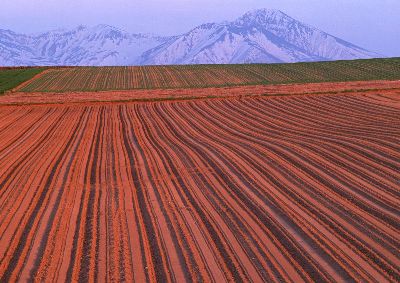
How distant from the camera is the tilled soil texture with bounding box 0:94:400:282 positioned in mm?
8328

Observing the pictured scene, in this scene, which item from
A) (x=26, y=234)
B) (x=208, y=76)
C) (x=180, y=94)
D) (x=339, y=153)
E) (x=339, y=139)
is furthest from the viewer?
(x=208, y=76)

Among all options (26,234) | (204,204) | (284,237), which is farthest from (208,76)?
(284,237)

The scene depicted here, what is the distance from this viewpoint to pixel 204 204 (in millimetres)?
11516

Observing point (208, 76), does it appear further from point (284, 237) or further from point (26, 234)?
point (284, 237)

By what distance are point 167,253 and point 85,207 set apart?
3487mm

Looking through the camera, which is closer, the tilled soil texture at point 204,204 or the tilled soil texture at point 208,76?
the tilled soil texture at point 204,204

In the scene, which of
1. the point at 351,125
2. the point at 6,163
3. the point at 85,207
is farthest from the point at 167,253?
the point at 351,125

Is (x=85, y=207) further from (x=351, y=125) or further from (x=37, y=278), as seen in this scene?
(x=351, y=125)

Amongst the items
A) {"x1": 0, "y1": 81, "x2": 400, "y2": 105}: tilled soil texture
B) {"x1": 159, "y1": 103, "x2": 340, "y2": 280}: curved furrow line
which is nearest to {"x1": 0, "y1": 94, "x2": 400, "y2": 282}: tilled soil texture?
{"x1": 159, "y1": 103, "x2": 340, "y2": 280}: curved furrow line

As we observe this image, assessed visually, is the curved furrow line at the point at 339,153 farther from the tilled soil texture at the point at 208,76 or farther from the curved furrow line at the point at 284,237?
the tilled soil texture at the point at 208,76

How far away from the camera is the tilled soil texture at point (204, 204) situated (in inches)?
328

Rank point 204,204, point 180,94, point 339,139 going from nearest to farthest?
point 204,204 → point 339,139 → point 180,94

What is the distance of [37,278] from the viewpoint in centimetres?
798

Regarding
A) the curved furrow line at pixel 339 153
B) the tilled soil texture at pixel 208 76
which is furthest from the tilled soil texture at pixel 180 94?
the curved furrow line at pixel 339 153
